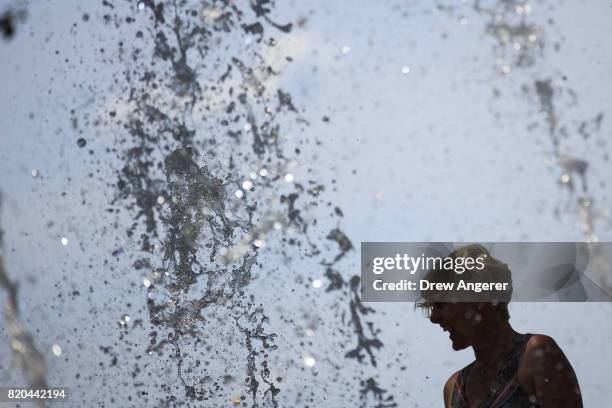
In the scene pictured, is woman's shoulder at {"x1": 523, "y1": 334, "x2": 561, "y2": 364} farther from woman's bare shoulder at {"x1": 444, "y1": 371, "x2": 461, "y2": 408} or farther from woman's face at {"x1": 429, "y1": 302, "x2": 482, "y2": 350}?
woman's bare shoulder at {"x1": 444, "y1": 371, "x2": 461, "y2": 408}

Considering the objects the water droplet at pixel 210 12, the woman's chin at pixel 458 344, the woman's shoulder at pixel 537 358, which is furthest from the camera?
the water droplet at pixel 210 12

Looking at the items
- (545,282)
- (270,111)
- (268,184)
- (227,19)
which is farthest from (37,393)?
(545,282)

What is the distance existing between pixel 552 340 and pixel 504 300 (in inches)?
5.4

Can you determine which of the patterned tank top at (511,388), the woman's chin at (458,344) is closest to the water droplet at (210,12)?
the woman's chin at (458,344)

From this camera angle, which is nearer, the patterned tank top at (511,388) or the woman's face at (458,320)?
the patterned tank top at (511,388)

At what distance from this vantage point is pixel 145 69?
3752 millimetres

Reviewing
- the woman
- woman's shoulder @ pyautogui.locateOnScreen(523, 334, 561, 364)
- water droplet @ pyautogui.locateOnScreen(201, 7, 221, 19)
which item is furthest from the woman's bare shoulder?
water droplet @ pyautogui.locateOnScreen(201, 7, 221, 19)

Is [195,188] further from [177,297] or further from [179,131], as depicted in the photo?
[177,297]

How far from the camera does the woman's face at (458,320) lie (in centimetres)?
139

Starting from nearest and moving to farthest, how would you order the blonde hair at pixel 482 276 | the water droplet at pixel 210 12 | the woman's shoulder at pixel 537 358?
the woman's shoulder at pixel 537 358 < the blonde hair at pixel 482 276 < the water droplet at pixel 210 12

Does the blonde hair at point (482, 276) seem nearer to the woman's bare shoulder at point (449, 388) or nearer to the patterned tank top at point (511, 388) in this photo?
the patterned tank top at point (511, 388)

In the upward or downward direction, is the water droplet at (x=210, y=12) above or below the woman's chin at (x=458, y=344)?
above

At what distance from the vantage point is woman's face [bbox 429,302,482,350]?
1387mm

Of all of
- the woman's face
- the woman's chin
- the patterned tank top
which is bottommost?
the patterned tank top
